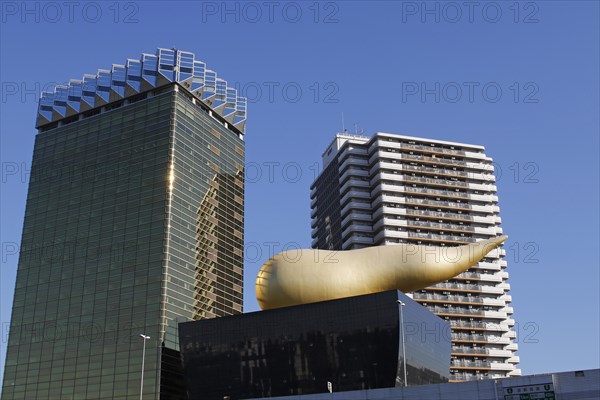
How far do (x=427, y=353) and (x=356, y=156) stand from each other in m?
75.7

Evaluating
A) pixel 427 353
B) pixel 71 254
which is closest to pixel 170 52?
pixel 71 254

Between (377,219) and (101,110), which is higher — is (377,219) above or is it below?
below

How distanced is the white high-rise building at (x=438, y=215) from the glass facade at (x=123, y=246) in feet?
84.8

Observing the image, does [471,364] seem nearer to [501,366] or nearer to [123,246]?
[501,366]

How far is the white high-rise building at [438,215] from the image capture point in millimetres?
127000

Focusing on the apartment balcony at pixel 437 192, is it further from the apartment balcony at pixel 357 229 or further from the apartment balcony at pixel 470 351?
the apartment balcony at pixel 470 351

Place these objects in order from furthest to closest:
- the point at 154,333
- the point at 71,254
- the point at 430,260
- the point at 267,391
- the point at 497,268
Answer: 1. the point at 497,268
2. the point at 71,254
3. the point at 154,333
4. the point at 267,391
5. the point at 430,260

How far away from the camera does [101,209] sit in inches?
4515

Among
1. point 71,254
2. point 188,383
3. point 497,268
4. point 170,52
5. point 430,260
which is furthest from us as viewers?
point 497,268

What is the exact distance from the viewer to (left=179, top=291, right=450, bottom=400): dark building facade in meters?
67.1

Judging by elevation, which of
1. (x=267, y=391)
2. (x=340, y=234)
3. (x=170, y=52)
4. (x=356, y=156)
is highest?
(x=170, y=52)

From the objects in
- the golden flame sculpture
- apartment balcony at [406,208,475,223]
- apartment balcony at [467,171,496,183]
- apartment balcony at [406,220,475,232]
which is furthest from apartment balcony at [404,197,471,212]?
the golden flame sculpture

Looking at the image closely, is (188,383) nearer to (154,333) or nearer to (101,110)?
(154,333)

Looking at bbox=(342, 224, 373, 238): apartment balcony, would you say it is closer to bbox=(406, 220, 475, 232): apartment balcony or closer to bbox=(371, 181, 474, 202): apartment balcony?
bbox=(371, 181, 474, 202): apartment balcony
